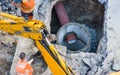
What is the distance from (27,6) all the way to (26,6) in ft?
0.10

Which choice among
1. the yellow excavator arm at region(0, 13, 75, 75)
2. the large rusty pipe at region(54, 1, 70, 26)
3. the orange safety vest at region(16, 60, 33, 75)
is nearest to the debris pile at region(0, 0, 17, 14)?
the large rusty pipe at region(54, 1, 70, 26)

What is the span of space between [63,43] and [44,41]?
161 inches

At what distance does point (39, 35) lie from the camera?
326 inches

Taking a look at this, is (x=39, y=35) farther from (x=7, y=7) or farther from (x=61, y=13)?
(x=61, y=13)

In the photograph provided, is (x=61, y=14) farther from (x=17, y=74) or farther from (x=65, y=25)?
(x=17, y=74)

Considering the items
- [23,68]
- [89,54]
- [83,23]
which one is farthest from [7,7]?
[23,68]

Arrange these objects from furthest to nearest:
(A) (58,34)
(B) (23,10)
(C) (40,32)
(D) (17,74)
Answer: (A) (58,34) → (B) (23,10) → (D) (17,74) → (C) (40,32)

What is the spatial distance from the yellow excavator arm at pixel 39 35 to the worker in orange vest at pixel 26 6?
1.73 meters

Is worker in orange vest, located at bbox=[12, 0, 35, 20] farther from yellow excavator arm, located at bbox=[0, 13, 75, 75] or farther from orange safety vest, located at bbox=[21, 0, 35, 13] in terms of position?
yellow excavator arm, located at bbox=[0, 13, 75, 75]

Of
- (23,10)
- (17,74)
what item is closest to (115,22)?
(23,10)

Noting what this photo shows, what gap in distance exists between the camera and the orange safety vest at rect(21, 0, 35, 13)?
10.6 meters

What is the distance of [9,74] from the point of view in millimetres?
10258

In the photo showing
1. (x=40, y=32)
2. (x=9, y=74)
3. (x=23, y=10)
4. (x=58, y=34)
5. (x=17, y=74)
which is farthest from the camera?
(x=58, y=34)

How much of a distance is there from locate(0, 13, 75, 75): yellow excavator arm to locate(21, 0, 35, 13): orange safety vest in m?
1.74
